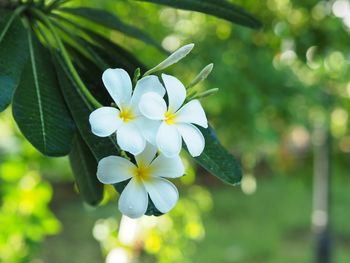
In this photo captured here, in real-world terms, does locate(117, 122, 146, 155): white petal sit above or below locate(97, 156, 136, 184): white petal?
above

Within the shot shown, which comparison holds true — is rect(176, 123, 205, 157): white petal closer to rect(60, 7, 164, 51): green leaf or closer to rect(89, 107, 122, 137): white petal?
rect(89, 107, 122, 137): white petal

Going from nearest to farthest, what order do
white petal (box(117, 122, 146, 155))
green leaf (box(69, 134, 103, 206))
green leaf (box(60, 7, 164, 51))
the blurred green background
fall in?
1. white petal (box(117, 122, 146, 155))
2. green leaf (box(69, 134, 103, 206))
3. green leaf (box(60, 7, 164, 51))
4. the blurred green background

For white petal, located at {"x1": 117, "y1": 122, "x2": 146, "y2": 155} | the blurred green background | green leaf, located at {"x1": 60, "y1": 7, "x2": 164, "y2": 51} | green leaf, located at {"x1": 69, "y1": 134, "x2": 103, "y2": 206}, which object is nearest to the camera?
white petal, located at {"x1": 117, "y1": 122, "x2": 146, "y2": 155}

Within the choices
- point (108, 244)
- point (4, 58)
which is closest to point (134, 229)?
point (108, 244)

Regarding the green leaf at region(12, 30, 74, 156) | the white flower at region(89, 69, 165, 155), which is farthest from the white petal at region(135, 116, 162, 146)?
the green leaf at region(12, 30, 74, 156)

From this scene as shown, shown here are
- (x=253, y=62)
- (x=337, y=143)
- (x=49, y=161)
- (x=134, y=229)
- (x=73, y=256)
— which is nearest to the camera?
(x=253, y=62)

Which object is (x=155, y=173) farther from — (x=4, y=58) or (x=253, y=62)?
(x=253, y=62)

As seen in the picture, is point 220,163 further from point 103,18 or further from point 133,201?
point 103,18
